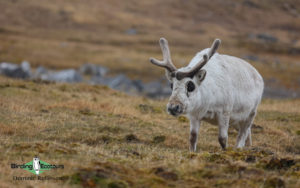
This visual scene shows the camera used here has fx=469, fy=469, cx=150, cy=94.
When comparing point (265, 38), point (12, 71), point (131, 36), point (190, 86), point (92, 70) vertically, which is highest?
point (265, 38)

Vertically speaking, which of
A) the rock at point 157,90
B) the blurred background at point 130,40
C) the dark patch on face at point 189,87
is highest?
the blurred background at point 130,40

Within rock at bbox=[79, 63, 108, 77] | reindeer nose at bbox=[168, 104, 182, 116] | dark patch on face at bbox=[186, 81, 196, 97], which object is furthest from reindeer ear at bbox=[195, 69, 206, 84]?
rock at bbox=[79, 63, 108, 77]

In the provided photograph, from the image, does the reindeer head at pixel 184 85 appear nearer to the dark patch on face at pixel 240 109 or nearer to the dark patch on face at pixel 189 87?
the dark patch on face at pixel 189 87

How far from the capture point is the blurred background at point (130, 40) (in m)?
62.9

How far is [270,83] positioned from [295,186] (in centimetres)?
6117

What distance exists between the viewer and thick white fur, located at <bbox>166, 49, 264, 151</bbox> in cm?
1146

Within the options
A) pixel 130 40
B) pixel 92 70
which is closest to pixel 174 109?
pixel 92 70

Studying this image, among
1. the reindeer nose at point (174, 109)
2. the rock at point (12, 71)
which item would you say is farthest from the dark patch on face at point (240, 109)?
the rock at point (12, 71)

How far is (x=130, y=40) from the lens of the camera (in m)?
114

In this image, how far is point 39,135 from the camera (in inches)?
535

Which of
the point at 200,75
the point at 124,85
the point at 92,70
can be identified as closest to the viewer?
the point at 200,75

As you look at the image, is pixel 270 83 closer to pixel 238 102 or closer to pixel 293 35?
pixel 238 102

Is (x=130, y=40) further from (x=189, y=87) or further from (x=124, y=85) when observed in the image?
(x=189, y=87)

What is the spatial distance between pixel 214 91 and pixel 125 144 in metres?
2.84
